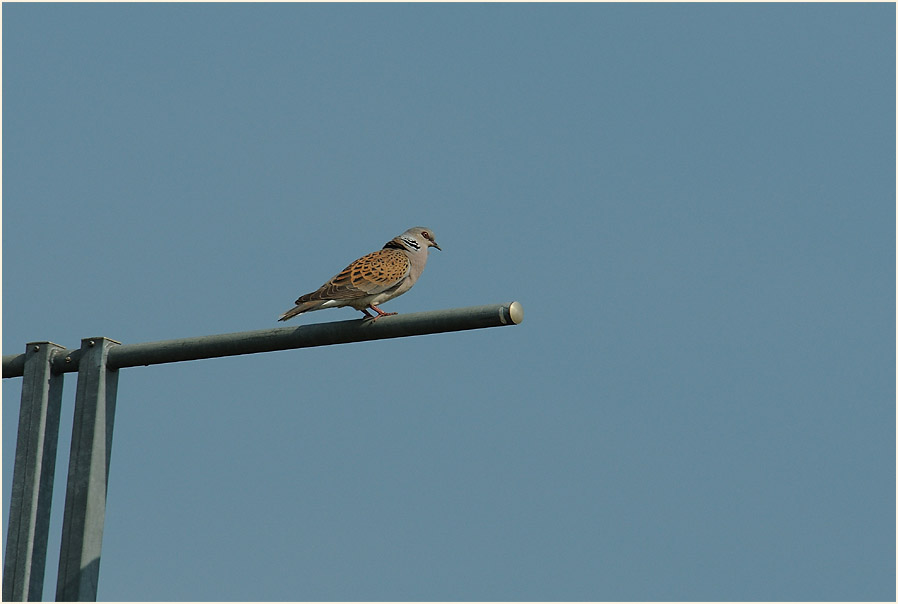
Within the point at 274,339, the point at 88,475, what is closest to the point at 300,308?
the point at 274,339

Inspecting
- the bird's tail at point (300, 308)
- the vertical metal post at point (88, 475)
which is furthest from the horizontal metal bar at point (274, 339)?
the bird's tail at point (300, 308)

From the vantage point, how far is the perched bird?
35.4ft

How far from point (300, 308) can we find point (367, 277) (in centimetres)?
89

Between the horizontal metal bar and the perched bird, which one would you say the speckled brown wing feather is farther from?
the horizontal metal bar

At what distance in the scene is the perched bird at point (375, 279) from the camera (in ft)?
35.4

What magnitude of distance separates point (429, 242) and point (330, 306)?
223 cm

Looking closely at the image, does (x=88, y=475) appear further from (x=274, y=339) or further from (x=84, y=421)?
(x=274, y=339)

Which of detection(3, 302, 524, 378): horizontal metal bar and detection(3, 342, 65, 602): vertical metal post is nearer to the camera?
detection(3, 302, 524, 378): horizontal metal bar

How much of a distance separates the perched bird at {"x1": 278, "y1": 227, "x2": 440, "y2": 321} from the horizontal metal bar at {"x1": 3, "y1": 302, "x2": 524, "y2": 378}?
4.09ft

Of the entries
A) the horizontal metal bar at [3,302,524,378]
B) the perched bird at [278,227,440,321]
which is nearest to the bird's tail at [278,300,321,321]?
the perched bird at [278,227,440,321]

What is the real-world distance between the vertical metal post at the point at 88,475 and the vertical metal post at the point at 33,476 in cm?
18

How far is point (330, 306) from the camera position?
1088 centimetres

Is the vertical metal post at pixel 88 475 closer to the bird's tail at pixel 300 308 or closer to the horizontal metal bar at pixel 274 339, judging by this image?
the horizontal metal bar at pixel 274 339

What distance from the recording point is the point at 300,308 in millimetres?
10516
